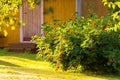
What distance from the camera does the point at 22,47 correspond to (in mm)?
17141

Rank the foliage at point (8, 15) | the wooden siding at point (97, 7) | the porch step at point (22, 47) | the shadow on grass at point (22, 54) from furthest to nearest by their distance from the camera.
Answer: the wooden siding at point (97, 7) < the porch step at point (22, 47) < the shadow on grass at point (22, 54) < the foliage at point (8, 15)

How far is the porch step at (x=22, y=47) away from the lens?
16.8 meters

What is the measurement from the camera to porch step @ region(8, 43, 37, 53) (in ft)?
55.2

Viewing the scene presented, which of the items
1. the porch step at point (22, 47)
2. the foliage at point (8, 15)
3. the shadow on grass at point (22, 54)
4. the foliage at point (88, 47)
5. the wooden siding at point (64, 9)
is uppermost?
the foliage at point (8, 15)

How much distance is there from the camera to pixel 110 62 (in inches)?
398

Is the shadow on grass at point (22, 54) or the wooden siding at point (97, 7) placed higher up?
the wooden siding at point (97, 7)

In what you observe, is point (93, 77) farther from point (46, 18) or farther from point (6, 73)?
point (46, 18)

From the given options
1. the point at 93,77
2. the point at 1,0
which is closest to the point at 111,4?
the point at 1,0

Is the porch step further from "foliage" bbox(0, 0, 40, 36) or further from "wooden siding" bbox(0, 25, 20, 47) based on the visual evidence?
"foliage" bbox(0, 0, 40, 36)

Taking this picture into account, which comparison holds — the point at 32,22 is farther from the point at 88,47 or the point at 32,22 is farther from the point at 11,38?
the point at 88,47

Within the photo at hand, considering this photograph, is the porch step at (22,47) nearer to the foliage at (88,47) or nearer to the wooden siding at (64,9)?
the wooden siding at (64,9)

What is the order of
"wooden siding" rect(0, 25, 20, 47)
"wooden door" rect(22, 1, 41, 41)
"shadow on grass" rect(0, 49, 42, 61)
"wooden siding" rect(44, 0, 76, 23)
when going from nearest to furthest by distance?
"shadow on grass" rect(0, 49, 42, 61) → "wooden siding" rect(44, 0, 76, 23) → "wooden door" rect(22, 1, 41, 41) → "wooden siding" rect(0, 25, 20, 47)

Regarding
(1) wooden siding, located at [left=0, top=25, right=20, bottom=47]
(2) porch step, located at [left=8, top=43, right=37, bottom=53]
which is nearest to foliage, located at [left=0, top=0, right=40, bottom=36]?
(2) porch step, located at [left=8, top=43, right=37, bottom=53]

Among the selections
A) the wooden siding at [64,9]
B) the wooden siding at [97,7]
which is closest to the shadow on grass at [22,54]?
the wooden siding at [64,9]
